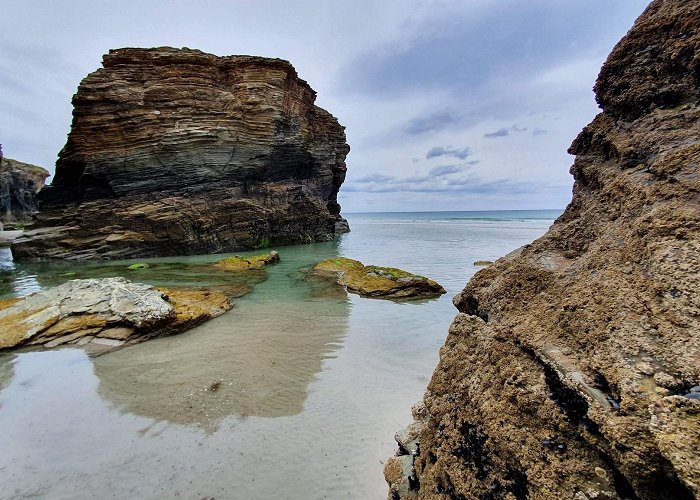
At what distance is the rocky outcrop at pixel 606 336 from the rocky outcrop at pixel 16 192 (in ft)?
248

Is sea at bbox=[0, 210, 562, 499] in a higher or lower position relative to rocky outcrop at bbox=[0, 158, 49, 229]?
lower

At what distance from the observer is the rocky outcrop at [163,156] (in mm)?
24641

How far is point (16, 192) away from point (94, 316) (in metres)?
74.2

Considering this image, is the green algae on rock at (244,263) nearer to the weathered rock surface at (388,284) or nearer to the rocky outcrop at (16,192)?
the weathered rock surface at (388,284)

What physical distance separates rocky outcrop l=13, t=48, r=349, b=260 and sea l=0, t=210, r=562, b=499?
20183 mm

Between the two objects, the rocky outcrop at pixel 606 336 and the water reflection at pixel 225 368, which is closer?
the rocky outcrop at pixel 606 336

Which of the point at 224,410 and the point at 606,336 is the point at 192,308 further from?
the point at 606,336

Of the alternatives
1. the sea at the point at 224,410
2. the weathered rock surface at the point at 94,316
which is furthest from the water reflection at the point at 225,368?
the weathered rock surface at the point at 94,316

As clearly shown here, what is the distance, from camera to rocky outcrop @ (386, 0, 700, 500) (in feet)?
4.91

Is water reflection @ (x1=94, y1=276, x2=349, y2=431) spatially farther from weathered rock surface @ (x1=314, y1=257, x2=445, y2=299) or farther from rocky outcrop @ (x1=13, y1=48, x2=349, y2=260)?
rocky outcrop @ (x1=13, y1=48, x2=349, y2=260)

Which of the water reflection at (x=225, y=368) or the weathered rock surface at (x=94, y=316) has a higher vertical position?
the weathered rock surface at (x=94, y=316)

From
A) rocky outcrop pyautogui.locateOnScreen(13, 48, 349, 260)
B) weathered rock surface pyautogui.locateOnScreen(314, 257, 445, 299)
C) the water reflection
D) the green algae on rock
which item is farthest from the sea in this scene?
rocky outcrop pyautogui.locateOnScreen(13, 48, 349, 260)

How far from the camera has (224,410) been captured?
491cm

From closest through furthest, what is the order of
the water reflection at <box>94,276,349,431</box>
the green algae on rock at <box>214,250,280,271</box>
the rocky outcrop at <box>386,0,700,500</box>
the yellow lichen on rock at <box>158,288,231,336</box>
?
the rocky outcrop at <box>386,0,700,500</box> → the water reflection at <box>94,276,349,431</box> → the yellow lichen on rock at <box>158,288,231,336</box> → the green algae on rock at <box>214,250,280,271</box>
